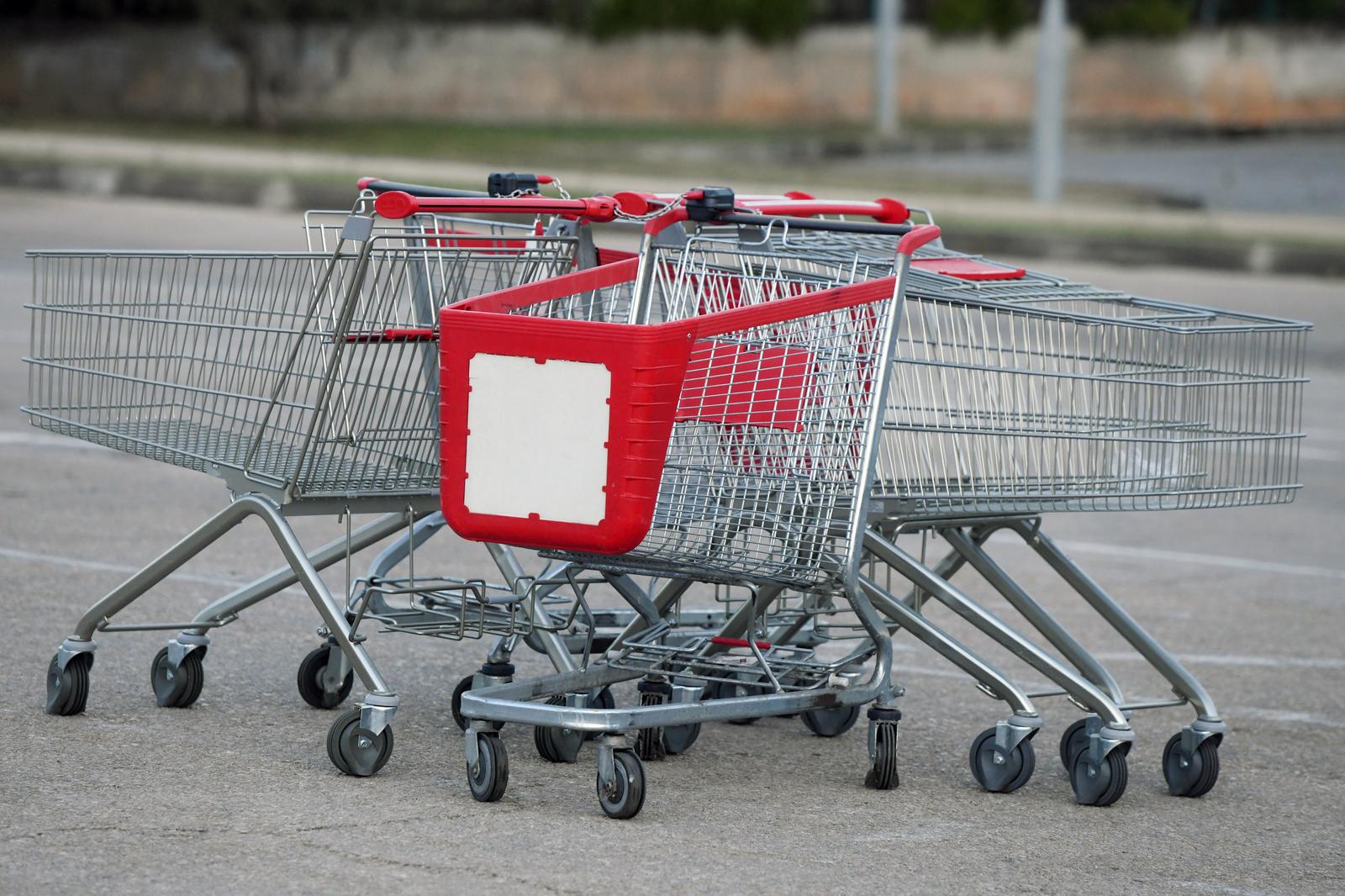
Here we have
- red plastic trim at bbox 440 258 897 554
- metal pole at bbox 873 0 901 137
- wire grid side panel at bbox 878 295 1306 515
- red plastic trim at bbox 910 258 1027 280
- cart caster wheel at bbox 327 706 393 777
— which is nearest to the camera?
red plastic trim at bbox 440 258 897 554

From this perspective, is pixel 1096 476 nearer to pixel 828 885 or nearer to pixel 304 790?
pixel 828 885

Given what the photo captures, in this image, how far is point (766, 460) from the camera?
4.32 meters

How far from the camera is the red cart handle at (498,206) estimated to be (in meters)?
4.21

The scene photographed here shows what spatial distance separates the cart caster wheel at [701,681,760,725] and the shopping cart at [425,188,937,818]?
59cm

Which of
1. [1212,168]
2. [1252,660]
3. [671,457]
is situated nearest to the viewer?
[671,457]

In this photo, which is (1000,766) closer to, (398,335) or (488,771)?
(488,771)

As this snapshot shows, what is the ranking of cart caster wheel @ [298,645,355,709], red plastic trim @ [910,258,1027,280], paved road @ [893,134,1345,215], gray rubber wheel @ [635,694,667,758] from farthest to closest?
paved road @ [893,134,1345,215] < cart caster wheel @ [298,645,355,709] < red plastic trim @ [910,258,1027,280] < gray rubber wheel @ [635,694,667,758]

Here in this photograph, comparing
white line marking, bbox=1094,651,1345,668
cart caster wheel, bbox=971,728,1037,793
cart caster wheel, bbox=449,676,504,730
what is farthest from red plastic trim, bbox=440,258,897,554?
white line marking, bbox=1094,651,1345,668

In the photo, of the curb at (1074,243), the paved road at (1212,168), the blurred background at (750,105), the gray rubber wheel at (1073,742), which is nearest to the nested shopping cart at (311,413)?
the gray rubber wheel at (1073,742)

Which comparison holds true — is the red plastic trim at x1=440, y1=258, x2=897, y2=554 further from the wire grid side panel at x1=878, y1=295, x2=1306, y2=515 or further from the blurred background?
the blurred background

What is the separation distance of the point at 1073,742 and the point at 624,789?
3.88 feet

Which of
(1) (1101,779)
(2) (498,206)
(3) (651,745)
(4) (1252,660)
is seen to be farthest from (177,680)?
(4) (1252,660)

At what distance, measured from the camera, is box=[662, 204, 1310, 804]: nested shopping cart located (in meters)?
4.60

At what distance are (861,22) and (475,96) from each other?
30.0 ft
